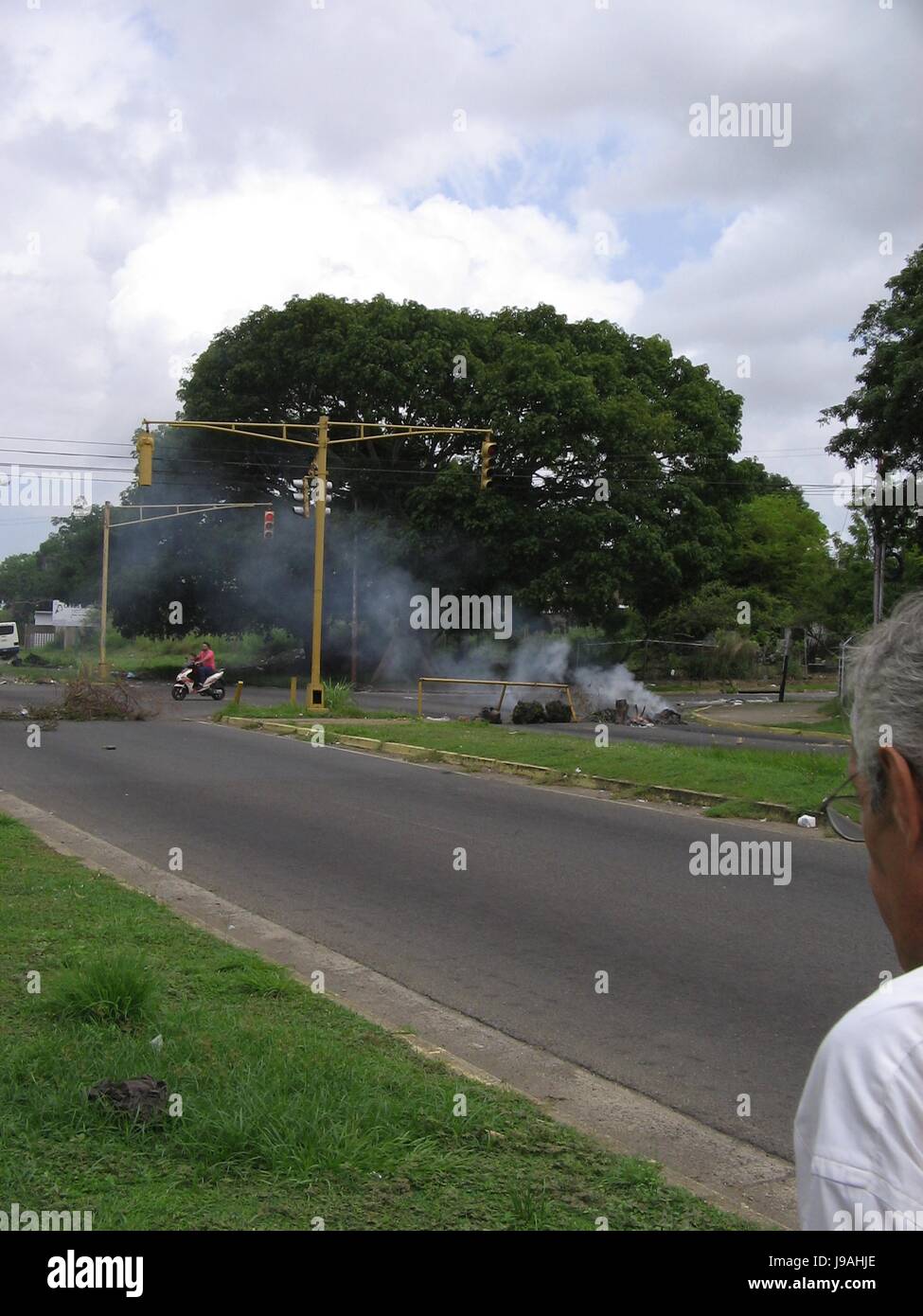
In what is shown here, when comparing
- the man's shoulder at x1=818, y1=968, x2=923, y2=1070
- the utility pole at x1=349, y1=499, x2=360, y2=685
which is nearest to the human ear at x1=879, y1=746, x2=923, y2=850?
the man's shoulder at x1=818, y1=968, x2=923, y2=1070

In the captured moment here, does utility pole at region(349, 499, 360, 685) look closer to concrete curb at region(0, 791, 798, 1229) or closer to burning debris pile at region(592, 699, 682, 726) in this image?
burning debris pile at region(592, 699, 682, 726)

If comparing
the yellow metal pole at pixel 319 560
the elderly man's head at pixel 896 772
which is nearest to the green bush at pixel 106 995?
the elderly man's head at pixel 896 772

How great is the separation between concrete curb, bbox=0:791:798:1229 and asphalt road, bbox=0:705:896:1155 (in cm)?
16

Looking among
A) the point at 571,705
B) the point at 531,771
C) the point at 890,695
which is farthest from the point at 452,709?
the point at 890,695

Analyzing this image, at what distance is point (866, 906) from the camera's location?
880 cm

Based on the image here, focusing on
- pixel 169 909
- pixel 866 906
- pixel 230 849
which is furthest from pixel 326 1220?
pixel 230 849

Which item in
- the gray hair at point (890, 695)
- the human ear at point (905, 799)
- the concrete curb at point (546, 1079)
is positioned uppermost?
the gray hair at point (890, 695)

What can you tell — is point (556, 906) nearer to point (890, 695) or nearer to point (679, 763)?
point (679, 763)

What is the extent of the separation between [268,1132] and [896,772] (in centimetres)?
312

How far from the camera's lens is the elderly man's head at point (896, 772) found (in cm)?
158

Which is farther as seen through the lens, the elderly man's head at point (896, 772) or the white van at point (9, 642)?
the white van at point (9, 642)

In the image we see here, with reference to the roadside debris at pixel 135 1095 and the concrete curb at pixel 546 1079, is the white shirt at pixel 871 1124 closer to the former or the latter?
the concrete curb at pixel 546 1079

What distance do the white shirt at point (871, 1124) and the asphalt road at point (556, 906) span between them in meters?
3.72
